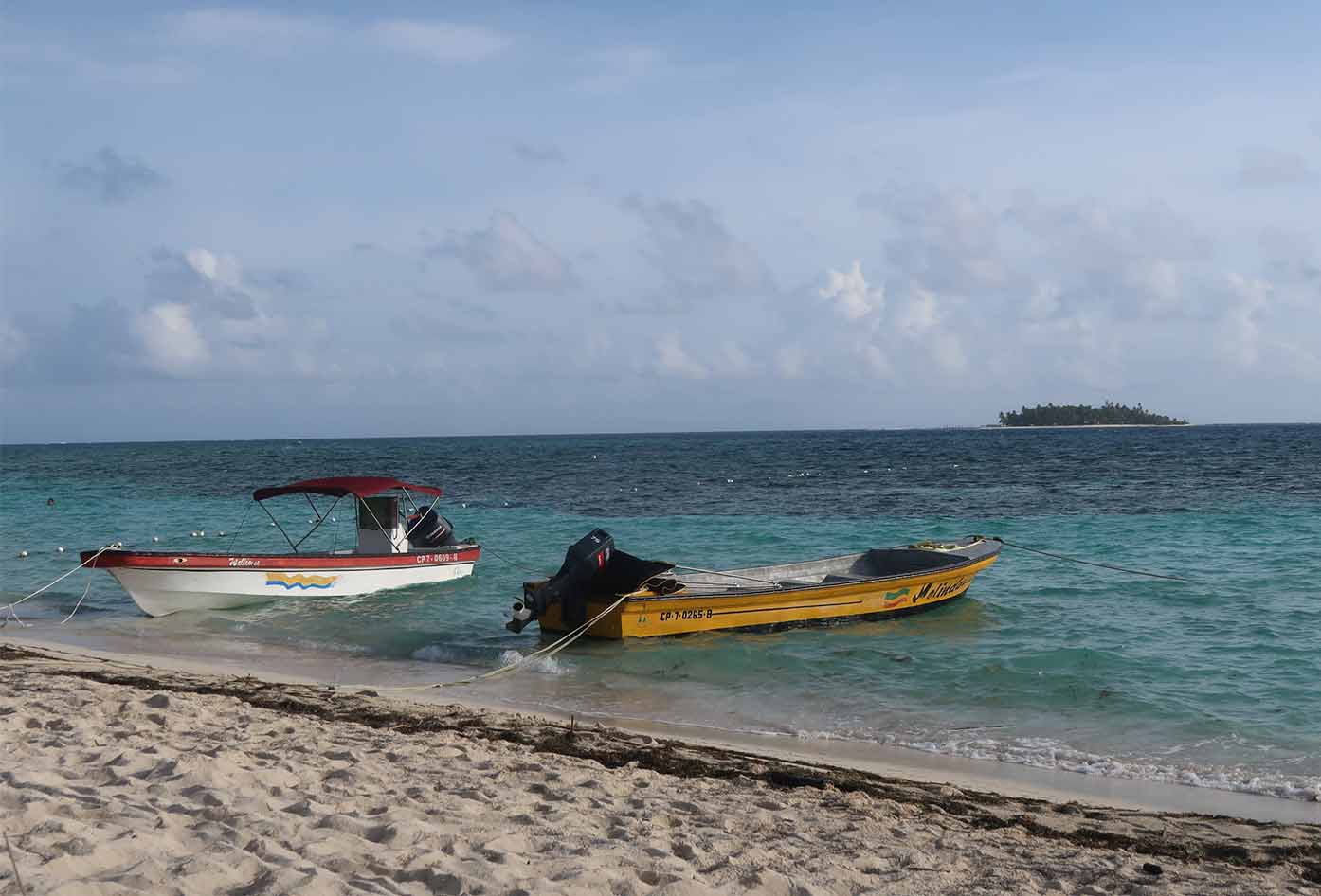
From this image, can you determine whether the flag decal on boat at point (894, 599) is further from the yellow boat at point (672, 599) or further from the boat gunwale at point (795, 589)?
the boat gunwale at point (795, 589)

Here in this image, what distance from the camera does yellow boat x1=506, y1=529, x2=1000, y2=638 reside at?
1339cm

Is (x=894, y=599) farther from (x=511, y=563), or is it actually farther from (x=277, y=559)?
(x=277, y=559)

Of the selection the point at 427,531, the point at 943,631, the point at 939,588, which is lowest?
the point at 943,631

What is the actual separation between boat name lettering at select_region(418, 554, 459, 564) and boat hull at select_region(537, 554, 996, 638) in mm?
4955

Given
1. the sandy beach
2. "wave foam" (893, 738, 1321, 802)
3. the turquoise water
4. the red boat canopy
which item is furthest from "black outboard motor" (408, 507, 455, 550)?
"wave foam" (893, 738, 1321, 802)

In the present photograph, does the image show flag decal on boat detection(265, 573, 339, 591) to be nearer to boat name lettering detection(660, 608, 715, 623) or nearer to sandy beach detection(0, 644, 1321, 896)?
boat name lettering detection(660, 608, 715, 623)

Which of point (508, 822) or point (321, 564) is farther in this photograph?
point (321, 564)

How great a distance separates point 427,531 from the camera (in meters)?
19.0

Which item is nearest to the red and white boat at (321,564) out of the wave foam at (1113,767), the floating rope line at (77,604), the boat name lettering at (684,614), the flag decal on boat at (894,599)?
the floating rope line at (77,604)

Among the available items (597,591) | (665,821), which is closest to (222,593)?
(597,591)

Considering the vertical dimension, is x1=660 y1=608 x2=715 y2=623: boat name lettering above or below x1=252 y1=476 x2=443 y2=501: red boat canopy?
below

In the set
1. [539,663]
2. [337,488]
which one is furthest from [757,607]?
[337,488]

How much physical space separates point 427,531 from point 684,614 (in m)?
7.07

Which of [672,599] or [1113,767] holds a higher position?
[672,599]
